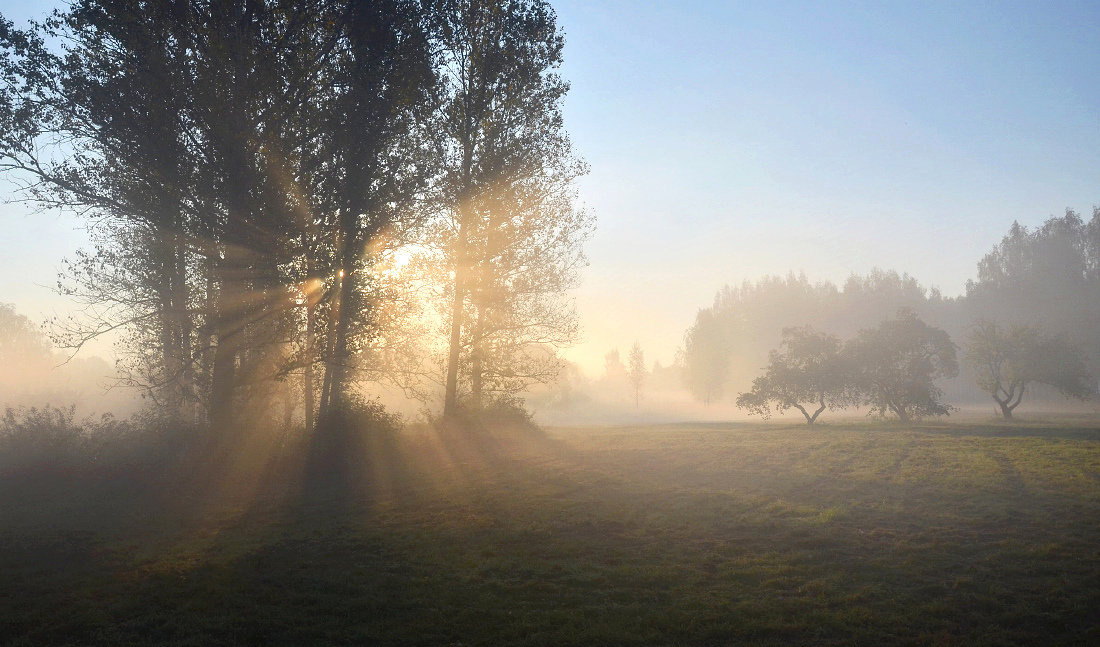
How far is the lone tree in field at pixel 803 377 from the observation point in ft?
157

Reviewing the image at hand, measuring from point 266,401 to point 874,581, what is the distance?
19.0 metres

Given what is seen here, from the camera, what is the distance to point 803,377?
158 ft

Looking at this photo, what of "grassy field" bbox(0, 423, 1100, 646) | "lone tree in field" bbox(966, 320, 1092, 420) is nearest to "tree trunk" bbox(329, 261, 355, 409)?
"grassy field" bbox(0, 423, 1100, 646)

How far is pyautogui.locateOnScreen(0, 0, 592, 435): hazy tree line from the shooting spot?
53.2 ft

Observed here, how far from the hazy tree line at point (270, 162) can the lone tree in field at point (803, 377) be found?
32.5 meters

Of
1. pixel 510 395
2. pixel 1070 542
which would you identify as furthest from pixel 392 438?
pixel 1070 542

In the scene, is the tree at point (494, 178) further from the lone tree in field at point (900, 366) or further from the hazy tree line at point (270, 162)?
the lone tree in field at point (900, 366)

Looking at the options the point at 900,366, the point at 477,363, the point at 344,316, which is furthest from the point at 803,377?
the point at 344,316

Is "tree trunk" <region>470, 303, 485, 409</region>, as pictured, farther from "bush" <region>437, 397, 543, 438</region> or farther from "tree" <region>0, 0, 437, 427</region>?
"tree" <region>0, 0, 437, 427</region>

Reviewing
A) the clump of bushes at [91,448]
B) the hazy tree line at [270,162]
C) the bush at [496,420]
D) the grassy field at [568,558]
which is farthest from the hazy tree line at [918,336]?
the clump of bushes at [91,448]

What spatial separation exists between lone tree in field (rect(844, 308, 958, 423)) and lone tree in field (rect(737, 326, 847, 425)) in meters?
1.26

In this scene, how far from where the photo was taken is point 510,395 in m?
29.1

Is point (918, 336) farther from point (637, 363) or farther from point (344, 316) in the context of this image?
point (637, 363)

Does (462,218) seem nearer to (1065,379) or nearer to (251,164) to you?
(251,164)
